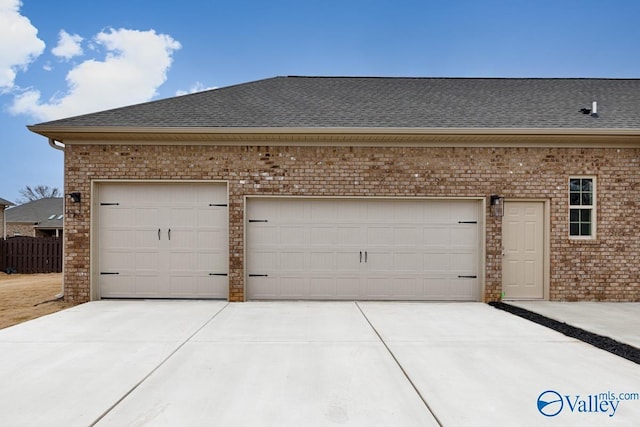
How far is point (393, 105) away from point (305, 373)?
6459 millimetres

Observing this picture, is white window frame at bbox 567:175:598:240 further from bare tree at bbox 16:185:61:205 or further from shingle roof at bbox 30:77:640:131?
bare tree at bbox 16:185:61:205

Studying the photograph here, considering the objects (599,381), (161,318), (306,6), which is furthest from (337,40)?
(599,381)

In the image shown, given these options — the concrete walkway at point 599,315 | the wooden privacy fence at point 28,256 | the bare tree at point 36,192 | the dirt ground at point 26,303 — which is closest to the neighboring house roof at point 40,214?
the wooden privacy fence at point 28,256

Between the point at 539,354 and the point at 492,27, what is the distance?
17.9 m

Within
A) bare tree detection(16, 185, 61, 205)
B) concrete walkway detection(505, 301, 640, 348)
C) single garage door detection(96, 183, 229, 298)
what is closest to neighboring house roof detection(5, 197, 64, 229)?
bare tree detection(16, 185, 61, 205)

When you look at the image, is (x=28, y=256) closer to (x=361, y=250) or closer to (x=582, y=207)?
(x=361, y=250)

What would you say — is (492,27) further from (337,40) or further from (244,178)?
(244,178)

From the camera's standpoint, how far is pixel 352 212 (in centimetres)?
726

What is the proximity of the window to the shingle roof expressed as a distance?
3.74 feet

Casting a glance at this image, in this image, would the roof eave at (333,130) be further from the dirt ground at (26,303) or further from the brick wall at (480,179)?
the dirt ground at (26,303)

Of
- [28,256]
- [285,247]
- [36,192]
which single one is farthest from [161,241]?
[36,192]

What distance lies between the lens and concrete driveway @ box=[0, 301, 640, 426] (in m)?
2.83

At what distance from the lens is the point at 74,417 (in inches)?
109

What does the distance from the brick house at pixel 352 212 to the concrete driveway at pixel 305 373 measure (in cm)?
149
